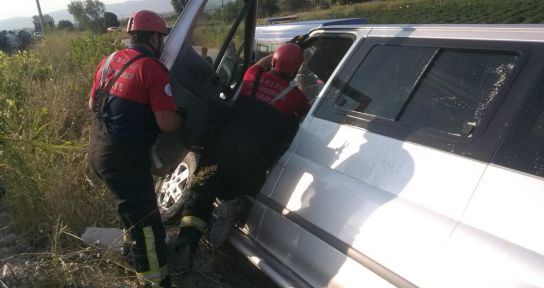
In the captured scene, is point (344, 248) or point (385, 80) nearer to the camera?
point (344, 248)

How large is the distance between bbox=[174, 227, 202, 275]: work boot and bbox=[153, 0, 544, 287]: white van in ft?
0.96

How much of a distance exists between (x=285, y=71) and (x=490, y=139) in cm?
171

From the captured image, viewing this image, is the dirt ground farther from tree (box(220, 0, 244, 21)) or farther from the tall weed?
tree (box(220, 0, 244, 21))

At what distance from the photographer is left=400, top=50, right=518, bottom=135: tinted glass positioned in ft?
6.97

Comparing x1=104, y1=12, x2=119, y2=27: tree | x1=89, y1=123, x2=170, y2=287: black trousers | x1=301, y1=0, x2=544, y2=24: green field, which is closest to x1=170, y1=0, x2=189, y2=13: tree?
x1=89, y1=123, x2=170, y2=287: black trousers

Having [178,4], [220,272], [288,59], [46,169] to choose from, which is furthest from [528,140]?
[46,169]

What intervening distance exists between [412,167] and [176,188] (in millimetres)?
2104

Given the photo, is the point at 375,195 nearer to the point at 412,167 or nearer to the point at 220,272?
the point at 412,167

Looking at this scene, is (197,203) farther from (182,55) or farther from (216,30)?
(216,30)

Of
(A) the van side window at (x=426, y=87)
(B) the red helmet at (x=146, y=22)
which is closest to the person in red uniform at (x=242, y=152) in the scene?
(A) the van side window at (x=426, y=87)

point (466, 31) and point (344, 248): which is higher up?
point (466, 31)

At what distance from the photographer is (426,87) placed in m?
2.43

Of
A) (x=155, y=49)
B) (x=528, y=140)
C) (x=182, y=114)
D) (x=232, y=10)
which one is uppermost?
(x=232, y=10)

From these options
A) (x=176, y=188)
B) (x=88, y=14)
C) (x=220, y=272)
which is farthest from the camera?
(x=88, y=14)
